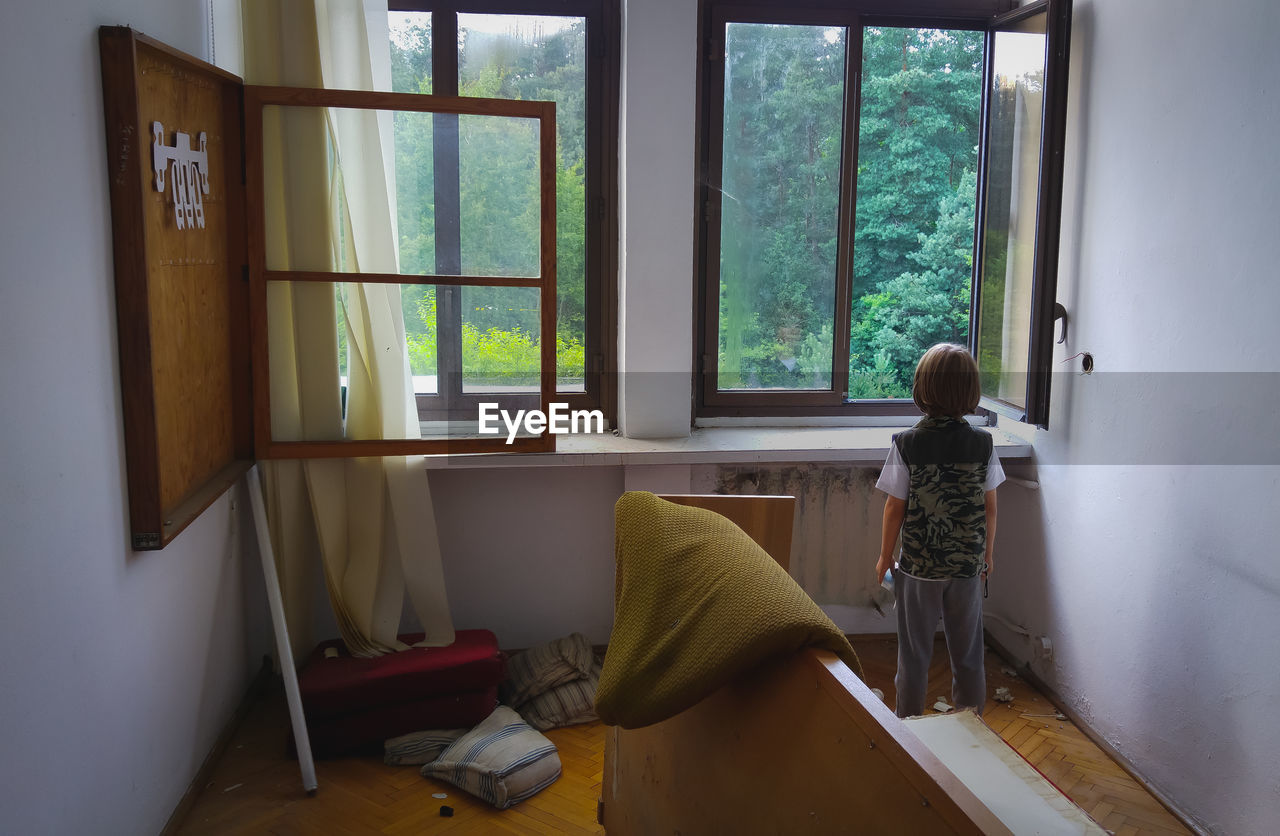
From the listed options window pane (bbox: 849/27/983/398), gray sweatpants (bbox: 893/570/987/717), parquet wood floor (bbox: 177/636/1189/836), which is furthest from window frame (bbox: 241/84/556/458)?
window pane (bbox: 849/27/983/398)

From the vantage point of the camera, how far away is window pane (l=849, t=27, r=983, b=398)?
12.6ft

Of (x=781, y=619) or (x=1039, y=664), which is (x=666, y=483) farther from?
(x=781, y=619)

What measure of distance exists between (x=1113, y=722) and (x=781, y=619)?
86.5 inches

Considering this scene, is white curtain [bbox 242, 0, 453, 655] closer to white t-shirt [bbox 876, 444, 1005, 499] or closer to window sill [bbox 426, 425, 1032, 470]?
window sill [bbox 426, 425, 1032, 470]

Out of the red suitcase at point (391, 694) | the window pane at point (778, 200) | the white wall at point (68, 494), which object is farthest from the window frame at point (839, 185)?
the white wall at point (68, 494)

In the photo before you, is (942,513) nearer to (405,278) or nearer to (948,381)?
(948,381)

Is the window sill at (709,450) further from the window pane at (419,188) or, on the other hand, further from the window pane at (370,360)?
the window pane at (419,188)

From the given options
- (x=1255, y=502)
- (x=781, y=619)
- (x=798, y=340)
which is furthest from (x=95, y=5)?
(x=1255, y=502)

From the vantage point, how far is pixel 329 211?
3021 millimetres

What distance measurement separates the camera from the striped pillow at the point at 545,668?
3.29 m

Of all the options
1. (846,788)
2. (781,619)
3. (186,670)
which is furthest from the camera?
(186,670)

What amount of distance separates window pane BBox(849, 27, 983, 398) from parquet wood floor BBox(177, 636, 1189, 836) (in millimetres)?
1525

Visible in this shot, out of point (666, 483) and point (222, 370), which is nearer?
point (222, 370)

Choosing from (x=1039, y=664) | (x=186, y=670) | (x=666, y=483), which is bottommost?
(x=1039, y=664)
